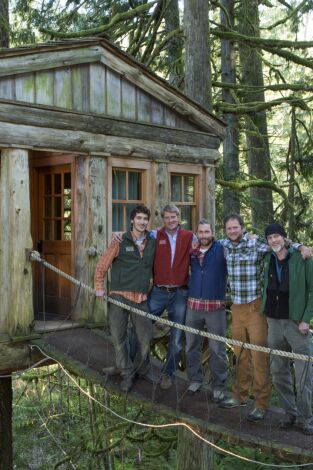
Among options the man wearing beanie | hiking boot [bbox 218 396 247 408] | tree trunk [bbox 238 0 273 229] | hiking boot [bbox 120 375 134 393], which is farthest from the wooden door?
tree trunk [bbox 238 0 273 229]

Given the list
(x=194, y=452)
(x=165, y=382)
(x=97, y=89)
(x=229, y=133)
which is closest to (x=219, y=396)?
(x=165, y=382)

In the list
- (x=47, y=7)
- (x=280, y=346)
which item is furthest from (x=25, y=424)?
(x=280, y=346)

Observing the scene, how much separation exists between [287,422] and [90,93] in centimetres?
474

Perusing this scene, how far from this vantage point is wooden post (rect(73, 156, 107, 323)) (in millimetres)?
7410

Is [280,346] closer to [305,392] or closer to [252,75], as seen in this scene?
[305,392]

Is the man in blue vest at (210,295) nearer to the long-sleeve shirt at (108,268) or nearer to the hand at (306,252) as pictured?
the long-sleeve shirt at (108,268)

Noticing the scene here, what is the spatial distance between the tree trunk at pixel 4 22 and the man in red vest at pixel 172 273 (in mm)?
8133

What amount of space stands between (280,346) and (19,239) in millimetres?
3207

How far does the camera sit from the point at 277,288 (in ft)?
16.4

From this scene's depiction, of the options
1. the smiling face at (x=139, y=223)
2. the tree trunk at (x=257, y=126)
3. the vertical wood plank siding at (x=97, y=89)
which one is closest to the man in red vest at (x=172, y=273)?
the smiling face at (x=139, y=223)

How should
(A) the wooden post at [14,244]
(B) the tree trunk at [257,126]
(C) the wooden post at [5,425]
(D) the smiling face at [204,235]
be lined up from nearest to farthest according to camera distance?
(D) the smiling face at [204,235] < (A) the wooden post at [14,244] < (C) the wooden post at [5,425] < (B) the tree trunk at [257,126]

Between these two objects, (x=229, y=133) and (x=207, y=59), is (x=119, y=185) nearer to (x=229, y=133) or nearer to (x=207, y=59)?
(x=207, y=59)

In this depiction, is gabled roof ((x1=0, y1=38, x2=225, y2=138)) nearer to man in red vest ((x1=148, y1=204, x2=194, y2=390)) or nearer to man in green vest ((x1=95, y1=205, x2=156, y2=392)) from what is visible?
man in green vest ((x1=95, y1=205, x2=156, y2=392))

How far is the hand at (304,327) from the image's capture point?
4832mm
